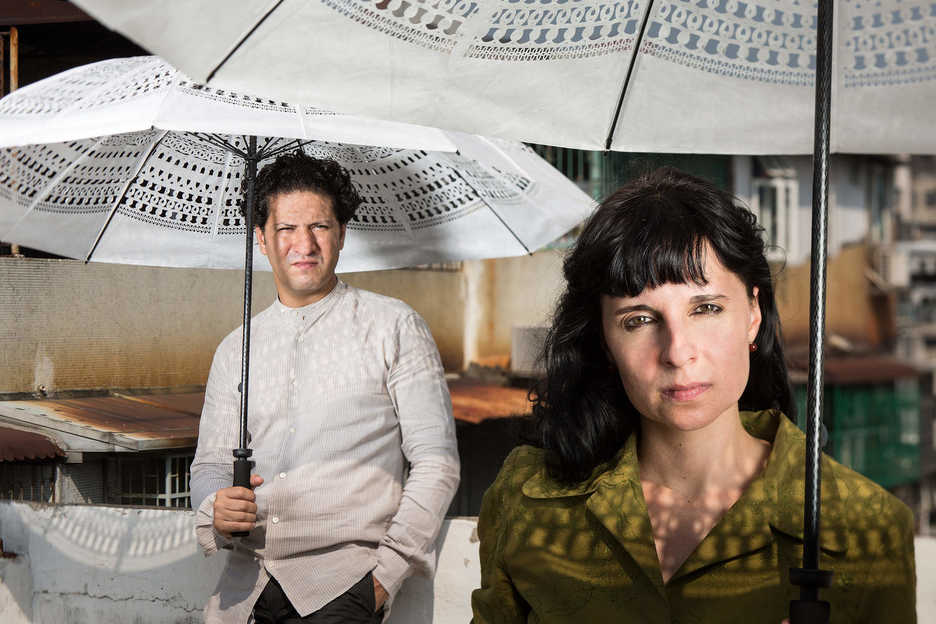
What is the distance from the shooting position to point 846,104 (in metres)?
1.58

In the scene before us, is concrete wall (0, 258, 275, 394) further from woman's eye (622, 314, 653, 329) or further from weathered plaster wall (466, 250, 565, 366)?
woman's eye (622, 314, 653, 329)

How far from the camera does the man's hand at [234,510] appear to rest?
7.89 feet

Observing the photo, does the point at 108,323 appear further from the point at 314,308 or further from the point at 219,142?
the point at 314,308

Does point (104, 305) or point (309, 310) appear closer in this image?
point (309, 310)

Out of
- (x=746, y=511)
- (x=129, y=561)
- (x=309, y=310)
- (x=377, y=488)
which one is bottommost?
(x=129, y=561)

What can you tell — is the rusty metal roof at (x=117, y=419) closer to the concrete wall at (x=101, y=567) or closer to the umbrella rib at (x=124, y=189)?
the concrete wall at (x=101, y=567)

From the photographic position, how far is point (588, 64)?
1.57 metres

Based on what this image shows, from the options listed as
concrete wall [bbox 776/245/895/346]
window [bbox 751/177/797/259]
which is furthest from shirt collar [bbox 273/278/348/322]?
concrete wall [bbox 776/245/895/346]

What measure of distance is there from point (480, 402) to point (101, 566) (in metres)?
2.12

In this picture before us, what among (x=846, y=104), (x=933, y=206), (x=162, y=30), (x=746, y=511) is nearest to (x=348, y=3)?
(x=162, y=30)

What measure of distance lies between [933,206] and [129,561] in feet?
10.9

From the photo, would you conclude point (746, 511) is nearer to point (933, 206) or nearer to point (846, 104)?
point (846, 104)

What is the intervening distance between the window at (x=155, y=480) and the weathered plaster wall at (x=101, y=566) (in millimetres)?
238

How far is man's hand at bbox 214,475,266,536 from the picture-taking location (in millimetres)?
2404
